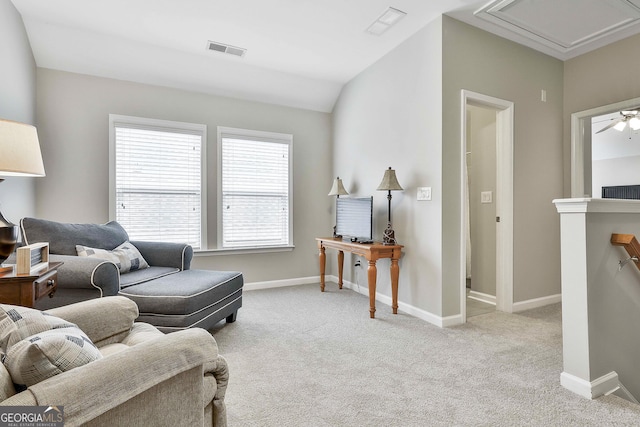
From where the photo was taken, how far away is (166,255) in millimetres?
3166

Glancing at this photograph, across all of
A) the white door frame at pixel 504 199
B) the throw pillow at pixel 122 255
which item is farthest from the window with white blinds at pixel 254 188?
the white door frame at pixel 504 199

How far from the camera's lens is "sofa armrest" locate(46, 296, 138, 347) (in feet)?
4.45

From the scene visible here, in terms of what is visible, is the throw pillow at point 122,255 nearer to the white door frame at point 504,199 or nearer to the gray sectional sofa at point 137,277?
the gray sectional sofa at point 137,277

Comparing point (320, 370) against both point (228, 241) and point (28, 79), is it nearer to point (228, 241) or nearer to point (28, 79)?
point (228, 241)

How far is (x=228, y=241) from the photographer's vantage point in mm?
4098

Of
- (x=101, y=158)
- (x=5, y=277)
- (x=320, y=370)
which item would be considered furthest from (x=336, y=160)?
(x=5, y=277)

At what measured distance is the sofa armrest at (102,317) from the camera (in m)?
1.36

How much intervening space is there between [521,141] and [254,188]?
3090 mm

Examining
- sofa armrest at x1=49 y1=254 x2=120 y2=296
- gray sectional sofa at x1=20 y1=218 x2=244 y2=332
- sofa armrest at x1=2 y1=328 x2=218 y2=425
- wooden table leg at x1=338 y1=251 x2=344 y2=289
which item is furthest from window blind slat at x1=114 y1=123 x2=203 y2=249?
sofa armrest at x1=2 y1=328 x2=218 y2=425

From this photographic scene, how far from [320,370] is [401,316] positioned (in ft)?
4.37

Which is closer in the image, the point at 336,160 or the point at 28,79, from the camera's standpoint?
the point at 28,79

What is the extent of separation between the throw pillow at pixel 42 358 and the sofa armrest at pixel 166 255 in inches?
92.0

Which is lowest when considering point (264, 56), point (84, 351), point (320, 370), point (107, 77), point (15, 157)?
point (320, 370)

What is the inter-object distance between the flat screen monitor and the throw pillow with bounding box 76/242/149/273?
2092 millimetres
